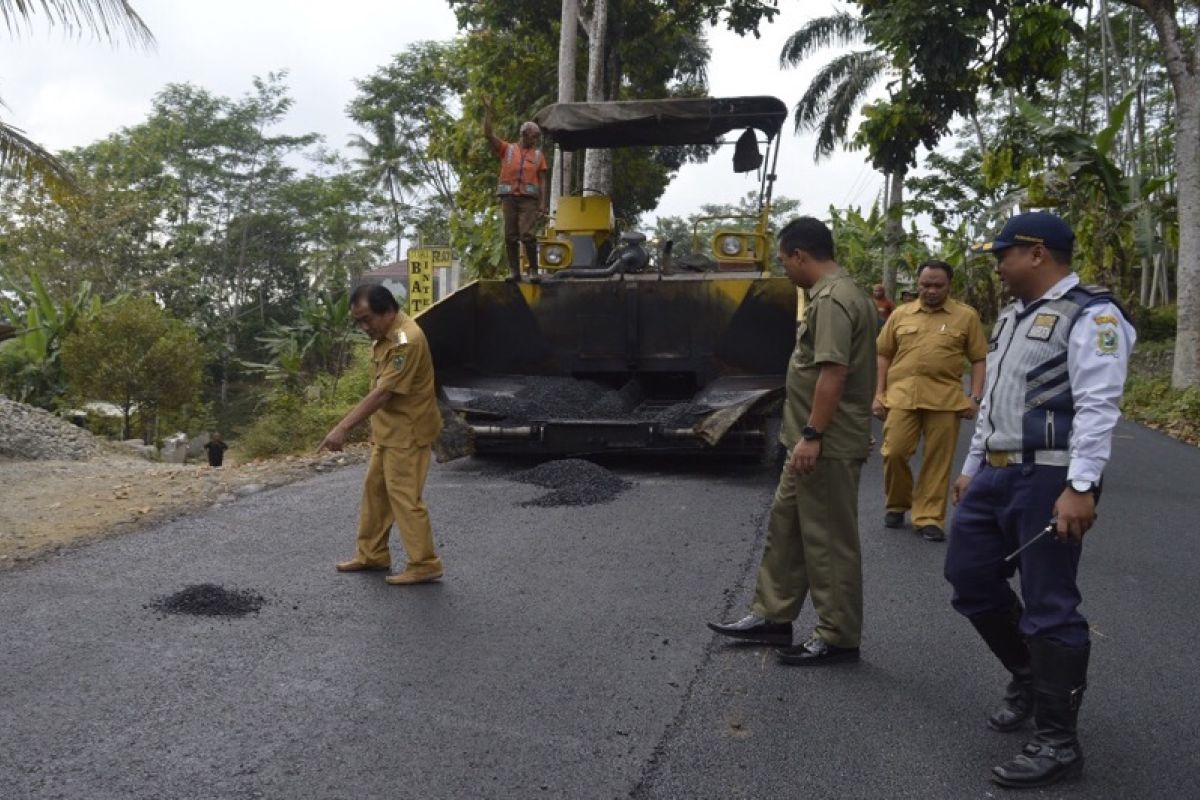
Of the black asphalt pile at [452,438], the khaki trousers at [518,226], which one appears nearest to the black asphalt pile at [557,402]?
the black asphalt pile at [452,438]

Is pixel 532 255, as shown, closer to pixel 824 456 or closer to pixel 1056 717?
pixel 824 456

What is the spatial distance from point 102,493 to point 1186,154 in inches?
503

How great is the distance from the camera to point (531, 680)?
13.3ft

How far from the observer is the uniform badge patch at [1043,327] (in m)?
3.29

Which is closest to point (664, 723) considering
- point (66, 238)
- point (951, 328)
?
point (951, 328)

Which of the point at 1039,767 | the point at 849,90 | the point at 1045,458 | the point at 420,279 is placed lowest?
the point at 1039,767

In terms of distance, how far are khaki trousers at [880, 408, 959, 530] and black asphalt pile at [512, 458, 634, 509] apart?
2.00 meters

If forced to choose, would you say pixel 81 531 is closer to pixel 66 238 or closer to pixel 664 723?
pixel 664 723

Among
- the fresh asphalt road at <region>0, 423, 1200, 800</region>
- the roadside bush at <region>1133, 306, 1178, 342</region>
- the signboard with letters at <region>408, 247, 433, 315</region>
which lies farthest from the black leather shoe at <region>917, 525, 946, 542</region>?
the roadside bush at <region>1133, 306, 1178, 342</region>

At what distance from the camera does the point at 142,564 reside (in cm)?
579

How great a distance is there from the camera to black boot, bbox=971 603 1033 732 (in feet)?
11.8

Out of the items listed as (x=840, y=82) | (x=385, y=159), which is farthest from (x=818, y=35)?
(x=385, y=159)

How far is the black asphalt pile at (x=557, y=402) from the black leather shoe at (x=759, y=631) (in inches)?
169

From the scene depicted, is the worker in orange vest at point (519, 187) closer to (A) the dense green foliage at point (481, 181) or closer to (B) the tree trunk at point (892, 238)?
(A) the dense green foliage at point (481, 181)
